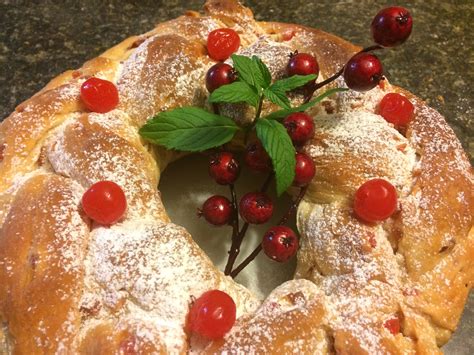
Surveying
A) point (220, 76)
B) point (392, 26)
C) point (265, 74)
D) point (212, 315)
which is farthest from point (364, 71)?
point (212, 315)

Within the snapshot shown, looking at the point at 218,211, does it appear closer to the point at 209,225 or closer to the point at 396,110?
the point at 209,225

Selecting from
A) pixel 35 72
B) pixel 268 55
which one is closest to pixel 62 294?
pixel 268 55

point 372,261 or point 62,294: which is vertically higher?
point 372,261

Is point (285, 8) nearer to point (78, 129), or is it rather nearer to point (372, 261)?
point (78, 129)

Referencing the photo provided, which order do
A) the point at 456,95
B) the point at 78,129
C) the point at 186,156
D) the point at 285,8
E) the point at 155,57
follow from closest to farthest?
the point at 78,129 < the point at 155,57 < the point at 186,156 < the point at 456,95 < the point at 285,8

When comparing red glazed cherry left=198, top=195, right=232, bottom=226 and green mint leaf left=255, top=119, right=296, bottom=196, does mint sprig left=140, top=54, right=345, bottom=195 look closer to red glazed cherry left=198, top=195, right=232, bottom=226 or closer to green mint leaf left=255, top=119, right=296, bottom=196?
green mint leaf left=255, top=119, right=296, bottom=196

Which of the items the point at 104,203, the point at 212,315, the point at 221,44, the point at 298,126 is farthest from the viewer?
the point at 221,44
